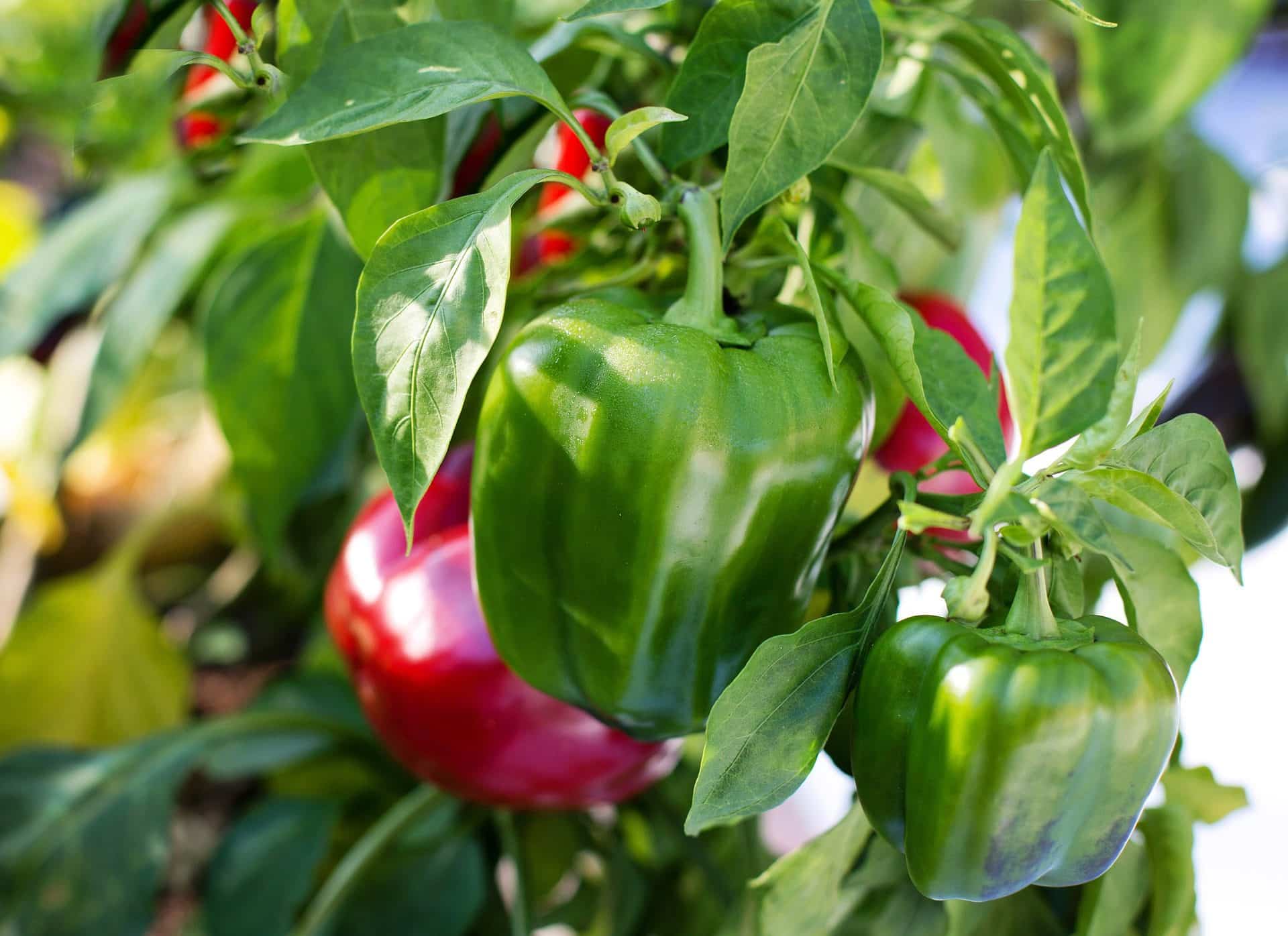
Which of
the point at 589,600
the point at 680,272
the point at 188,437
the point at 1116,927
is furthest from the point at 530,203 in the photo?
the point at 188,437

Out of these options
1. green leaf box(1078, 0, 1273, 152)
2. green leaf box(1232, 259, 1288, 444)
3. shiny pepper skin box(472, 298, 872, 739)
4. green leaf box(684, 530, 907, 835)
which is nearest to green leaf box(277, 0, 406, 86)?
shiny pepper skin box(472, 298, 872, 739)

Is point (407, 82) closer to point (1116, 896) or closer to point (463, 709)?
point (463, 709)

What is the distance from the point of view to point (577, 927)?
2.13 feet

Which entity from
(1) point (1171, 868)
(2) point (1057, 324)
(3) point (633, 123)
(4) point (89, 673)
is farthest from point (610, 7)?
(4) point (89, 673)

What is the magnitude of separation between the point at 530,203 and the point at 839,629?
0.24 m

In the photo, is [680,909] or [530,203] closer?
[530,203]

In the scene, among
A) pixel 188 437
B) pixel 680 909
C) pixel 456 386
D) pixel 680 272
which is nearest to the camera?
pixel 456 386

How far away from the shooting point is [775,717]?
0.27m

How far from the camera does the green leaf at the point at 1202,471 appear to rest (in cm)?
27

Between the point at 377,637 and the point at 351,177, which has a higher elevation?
the point at 351,177

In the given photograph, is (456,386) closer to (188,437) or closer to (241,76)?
(241,76)

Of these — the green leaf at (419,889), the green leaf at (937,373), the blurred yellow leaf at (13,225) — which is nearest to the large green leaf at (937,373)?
the green leaf at (937,373)

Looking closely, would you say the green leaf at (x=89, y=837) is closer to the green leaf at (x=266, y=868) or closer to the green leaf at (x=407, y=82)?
the green leaf at (x=266, y=868)

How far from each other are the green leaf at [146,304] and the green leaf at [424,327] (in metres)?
0.38
